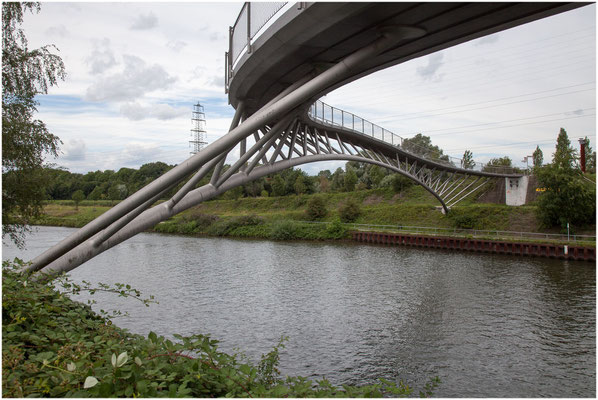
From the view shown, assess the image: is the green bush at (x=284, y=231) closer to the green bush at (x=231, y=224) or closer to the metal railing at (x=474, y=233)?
the green bush at (x=231, y=224)

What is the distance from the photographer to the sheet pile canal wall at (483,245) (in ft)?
89.7

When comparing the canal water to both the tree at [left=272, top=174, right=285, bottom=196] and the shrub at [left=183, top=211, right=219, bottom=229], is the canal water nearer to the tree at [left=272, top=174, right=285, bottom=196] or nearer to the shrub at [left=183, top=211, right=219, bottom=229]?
the shrub at [left=183, top=211, right=219, bottom=229]

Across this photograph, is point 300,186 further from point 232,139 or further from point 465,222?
point 232,139

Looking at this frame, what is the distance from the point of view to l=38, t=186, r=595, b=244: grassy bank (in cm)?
3688

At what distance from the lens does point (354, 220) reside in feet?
148

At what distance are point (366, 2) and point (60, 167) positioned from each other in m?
9.71

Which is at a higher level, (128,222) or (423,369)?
(128,222)

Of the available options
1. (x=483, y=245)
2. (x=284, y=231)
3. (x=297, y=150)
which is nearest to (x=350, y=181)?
(x=284, y=231)

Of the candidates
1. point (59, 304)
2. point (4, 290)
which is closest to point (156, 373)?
point (4, 290)

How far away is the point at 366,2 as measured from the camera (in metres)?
5.90

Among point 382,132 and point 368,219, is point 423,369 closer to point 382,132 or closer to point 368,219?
point 382,132

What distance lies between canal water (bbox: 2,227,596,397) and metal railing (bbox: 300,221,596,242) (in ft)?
13.2

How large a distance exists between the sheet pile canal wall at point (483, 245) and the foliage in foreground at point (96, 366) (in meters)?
27.6

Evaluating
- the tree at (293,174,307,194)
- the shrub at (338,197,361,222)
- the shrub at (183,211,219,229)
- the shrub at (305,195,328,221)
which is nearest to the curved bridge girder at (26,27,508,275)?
the shrub at (338,197,361,222)
